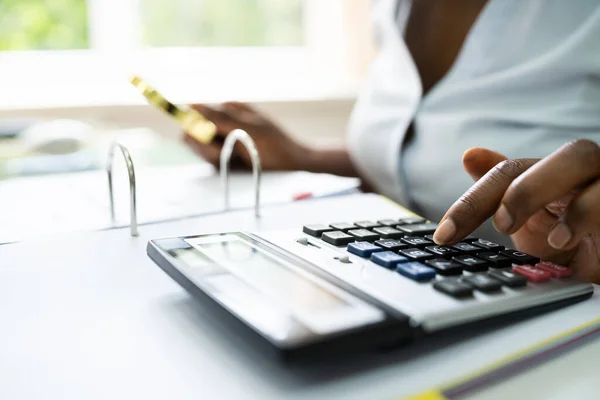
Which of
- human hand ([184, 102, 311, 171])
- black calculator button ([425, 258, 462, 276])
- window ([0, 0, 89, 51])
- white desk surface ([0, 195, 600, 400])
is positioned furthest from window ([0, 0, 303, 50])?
black calculator button ([425, 258, 462, 276])

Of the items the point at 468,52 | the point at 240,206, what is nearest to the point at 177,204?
the point at 240,206

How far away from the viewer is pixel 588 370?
0.80 ft

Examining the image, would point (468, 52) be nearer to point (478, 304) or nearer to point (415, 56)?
point (415, 56)

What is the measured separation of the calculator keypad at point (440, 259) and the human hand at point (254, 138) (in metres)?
0.40

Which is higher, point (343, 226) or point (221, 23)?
point (221, 23)

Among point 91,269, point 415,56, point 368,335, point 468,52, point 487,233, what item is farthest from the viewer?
point 415,56

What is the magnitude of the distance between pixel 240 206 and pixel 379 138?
0.66ft

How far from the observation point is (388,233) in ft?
1.21

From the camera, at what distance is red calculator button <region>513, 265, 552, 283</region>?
299mm

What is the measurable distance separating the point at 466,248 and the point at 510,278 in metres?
0.05

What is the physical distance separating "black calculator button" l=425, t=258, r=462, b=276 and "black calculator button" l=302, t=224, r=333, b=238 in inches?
3.2

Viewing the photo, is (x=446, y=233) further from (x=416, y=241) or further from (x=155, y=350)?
(x=155, y=350)

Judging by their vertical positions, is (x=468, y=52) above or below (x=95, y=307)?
above

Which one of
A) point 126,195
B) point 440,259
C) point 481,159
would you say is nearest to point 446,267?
point 440,259
